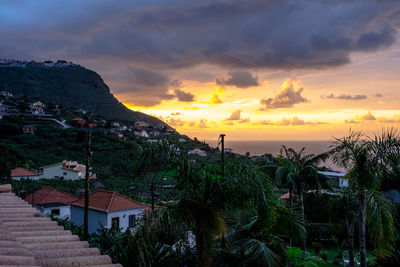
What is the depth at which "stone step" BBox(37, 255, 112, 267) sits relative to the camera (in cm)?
389

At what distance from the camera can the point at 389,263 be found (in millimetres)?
9852

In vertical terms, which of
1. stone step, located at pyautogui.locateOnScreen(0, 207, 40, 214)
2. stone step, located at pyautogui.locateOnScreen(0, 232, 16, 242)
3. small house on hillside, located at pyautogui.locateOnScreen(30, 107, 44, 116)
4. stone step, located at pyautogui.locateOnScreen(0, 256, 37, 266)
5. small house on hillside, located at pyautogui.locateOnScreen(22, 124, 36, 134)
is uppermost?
small house on hillside, located at pyautogui.locateOnScreen(30, 107, 44, 116)

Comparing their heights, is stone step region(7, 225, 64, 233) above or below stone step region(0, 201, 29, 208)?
below

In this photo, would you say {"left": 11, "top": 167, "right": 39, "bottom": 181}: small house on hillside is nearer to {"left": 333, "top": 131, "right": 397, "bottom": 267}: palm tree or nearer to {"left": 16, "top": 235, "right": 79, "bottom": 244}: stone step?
{"left": 16, "top": 235, "right": 79, "bottom": 244}: stone step

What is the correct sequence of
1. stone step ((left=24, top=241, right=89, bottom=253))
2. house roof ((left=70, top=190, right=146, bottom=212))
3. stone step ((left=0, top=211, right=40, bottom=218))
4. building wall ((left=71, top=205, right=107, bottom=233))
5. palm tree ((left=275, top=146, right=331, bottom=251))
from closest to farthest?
stone step ((left=24, top=241, right=89, bottom=253))
stone step ((left=0, top=211, right=40, bottom=218))
palm tree ((left=275, top=146, right=331, bottom=251))
building wall ((left=71, top=205, right=107, bottom=233))
house roof ((left=70, top=190, right=146, bottom=212))

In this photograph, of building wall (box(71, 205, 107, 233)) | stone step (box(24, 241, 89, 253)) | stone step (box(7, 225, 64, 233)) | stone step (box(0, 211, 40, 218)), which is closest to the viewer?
stone step (box(24, 241, 89, 253))

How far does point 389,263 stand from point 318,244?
397 inches

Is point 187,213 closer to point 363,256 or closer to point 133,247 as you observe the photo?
point 133,247

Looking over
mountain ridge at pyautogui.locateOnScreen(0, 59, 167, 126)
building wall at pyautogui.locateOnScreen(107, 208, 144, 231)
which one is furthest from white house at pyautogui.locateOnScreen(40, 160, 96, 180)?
mountain ridge at pyautogui.locateOnScreen(0, 59, 167, 126)

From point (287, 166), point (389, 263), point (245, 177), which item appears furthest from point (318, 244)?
point (245, 177)

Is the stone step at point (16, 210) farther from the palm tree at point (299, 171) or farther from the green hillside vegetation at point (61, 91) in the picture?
the green hillside vegetation at point (61, 91)

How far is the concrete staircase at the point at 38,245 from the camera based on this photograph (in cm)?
364

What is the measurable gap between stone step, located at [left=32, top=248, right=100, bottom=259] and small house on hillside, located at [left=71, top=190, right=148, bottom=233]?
60.7 feet

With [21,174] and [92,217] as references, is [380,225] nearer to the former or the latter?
[92,217]
